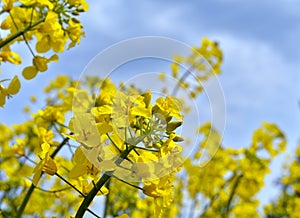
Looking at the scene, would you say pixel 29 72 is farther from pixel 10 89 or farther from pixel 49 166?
pixel 49 166

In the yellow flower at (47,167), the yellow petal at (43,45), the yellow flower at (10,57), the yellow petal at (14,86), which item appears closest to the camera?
the yellow flower at (47,167)

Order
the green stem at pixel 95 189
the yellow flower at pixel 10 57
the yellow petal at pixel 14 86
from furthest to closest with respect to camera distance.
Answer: the yellow flower at pixel 10 57
the yellow petal at pixel 14 86
the green stem at pixel 95 189

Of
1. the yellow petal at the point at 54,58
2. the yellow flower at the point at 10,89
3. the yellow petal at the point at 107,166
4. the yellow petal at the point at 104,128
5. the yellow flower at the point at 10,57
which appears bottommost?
the yellow petal at the point at 107,166

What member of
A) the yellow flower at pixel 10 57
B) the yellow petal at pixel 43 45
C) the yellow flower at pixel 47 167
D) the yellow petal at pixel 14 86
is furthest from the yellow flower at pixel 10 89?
the yellow flower at pixel 47 167

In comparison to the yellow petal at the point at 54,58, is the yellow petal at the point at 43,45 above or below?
above

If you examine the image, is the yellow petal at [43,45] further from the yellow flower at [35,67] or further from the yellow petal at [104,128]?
the yellow petal at [104,128]

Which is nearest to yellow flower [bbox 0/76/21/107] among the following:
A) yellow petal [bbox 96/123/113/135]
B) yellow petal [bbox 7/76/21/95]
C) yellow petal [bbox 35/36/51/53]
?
yellow petal [bbox 7/76/21/95]

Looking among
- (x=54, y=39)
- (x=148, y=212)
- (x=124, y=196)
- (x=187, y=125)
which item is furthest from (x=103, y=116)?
(x=148, y=212)
